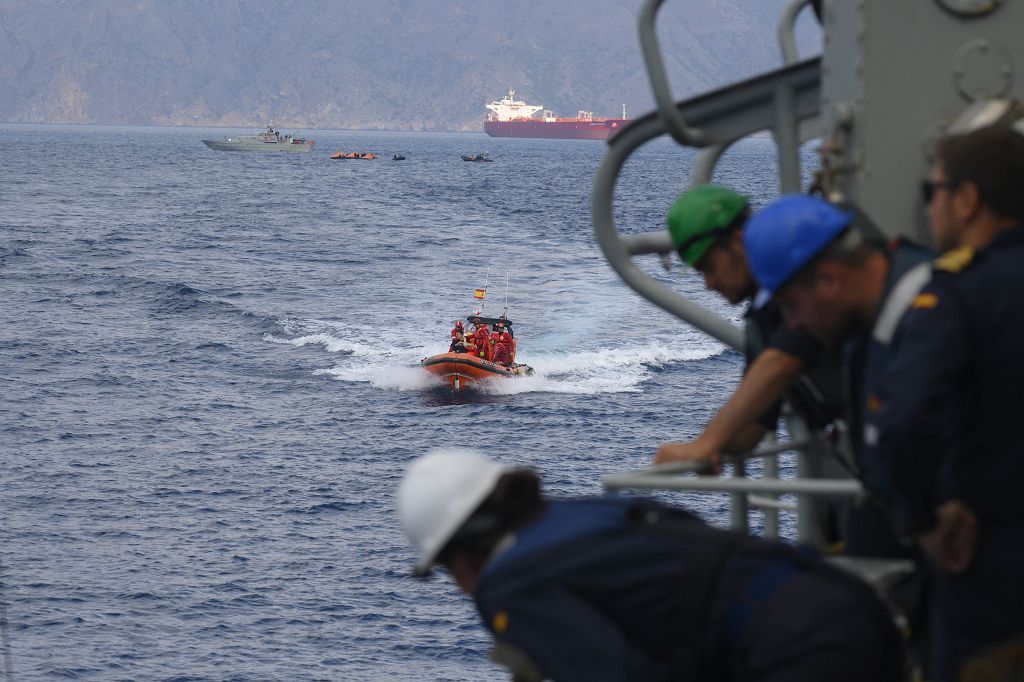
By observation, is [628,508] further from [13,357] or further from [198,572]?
[13,357]

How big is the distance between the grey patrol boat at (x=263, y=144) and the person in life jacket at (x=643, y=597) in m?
183

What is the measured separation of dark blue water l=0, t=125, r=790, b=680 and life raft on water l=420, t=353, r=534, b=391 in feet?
2.61

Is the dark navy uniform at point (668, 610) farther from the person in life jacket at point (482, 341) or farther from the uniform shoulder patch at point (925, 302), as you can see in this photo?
the person in life jacket at point (482, 341)

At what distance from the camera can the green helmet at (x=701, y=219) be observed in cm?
427

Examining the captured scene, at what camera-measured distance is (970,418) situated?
322 centimetres

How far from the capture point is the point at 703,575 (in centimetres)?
280

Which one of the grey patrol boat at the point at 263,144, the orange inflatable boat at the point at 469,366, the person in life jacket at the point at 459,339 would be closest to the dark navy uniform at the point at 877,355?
the orange inflatable boat at the point at 469,366

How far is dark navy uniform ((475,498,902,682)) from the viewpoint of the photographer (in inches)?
109

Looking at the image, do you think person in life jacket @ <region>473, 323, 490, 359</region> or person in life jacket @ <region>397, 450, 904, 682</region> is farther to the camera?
person in life jacket @ <region>473, 323, 490, 359</region>

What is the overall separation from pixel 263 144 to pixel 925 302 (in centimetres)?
18545

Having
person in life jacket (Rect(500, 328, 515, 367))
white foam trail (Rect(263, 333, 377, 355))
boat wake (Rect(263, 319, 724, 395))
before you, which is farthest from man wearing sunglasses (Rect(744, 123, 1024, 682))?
white foam trail (Rect(263, 333, 377, 355))

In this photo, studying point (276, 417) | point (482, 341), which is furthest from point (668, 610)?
point (276, 417)

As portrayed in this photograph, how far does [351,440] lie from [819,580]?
3825 centimetres

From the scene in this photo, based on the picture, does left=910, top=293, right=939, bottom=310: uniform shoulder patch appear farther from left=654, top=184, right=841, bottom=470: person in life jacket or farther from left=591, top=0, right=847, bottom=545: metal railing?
left=591, top=0, right=847, bottom=545: metal railing
